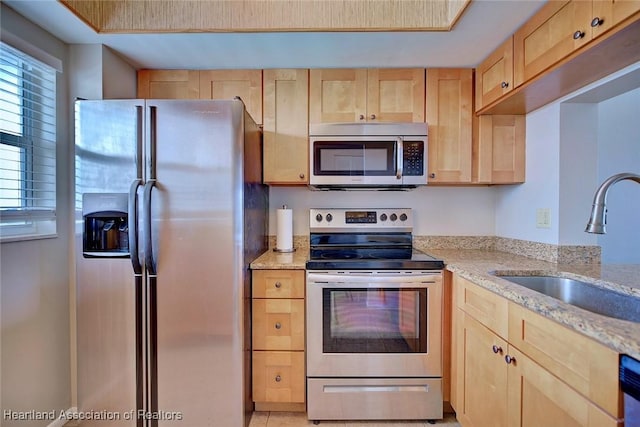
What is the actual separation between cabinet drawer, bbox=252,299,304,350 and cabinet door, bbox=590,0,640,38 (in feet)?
5.78

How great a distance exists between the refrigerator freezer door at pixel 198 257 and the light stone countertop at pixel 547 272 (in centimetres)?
28

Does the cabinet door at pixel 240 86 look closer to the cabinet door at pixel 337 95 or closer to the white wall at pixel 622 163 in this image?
the cabinet door at pixel 337 95

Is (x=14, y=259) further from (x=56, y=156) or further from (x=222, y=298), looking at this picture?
(x=222, y=298)

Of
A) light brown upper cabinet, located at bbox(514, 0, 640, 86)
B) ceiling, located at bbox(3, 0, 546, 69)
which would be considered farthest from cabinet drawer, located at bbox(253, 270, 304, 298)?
light brown upper cabinet, located at bbox(514, 0, 640, 86)

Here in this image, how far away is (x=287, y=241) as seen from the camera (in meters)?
2.17

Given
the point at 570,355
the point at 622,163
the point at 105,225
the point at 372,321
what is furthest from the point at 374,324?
the point at 622,163

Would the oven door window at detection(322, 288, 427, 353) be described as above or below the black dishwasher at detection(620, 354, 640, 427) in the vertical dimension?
below

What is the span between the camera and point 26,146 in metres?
1.54

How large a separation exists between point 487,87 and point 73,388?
3.03 meters

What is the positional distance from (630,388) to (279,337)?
1.46 metres

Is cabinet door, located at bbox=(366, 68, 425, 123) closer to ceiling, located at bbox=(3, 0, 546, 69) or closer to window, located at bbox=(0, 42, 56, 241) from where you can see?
ceiling, located at bbox=(3, 0, 546, 69)

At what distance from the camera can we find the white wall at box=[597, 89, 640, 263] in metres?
2.55

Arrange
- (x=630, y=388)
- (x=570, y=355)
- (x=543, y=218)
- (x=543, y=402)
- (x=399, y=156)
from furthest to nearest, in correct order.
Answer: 1. (x=399, y=156)
2. (x=543, y=218)
3. (x=543, y=402)
4. (x=570, y=355)
5. (x=630, y=388)

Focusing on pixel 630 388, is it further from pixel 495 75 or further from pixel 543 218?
pixel 495 75
